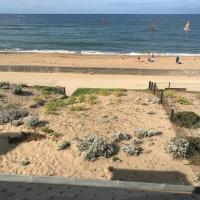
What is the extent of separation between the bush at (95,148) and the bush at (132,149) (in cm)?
43

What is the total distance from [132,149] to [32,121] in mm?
4695

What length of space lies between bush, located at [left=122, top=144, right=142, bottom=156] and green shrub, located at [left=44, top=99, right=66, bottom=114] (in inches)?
204

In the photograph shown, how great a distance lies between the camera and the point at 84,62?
137 feet

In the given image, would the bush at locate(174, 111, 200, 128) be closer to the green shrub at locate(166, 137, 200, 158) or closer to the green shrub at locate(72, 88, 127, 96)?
the green shrub at locate(166, 137, 200, 158)

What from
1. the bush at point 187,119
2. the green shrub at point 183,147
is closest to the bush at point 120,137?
the green shrub at point 183,147

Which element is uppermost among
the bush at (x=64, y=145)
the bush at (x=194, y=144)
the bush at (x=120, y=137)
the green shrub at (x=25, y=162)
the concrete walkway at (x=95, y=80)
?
the bush at (x=194, y=144)

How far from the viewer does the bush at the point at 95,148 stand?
1438 cm

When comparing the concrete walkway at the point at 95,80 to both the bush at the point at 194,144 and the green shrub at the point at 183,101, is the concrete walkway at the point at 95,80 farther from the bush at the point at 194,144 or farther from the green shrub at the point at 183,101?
the bush at the point at 194,144

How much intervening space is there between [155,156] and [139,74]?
1691cm

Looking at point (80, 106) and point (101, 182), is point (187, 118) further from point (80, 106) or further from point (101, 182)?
point (101, 182)

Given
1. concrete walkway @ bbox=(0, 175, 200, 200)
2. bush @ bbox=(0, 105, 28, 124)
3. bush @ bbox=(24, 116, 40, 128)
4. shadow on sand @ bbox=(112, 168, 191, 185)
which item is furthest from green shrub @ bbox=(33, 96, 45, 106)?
concrete walkway @ bbox=(0, 175, 200, 200)

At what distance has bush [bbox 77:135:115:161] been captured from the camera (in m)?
14.4

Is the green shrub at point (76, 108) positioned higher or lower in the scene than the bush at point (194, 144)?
lower

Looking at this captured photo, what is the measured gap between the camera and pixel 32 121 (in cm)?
1723
